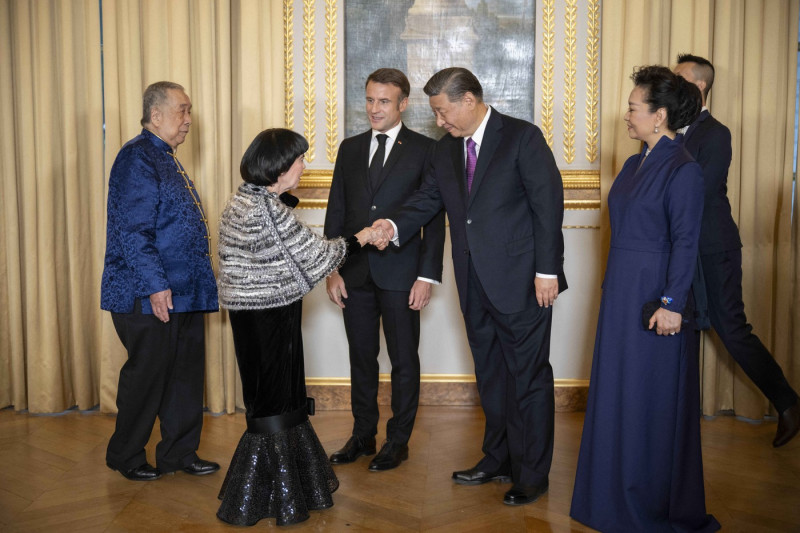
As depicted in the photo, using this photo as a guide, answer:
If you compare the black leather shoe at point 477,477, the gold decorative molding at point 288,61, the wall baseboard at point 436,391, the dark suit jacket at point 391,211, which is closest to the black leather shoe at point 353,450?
the black leather shoe at point 477,477

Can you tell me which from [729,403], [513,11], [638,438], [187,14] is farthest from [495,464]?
[187,14]

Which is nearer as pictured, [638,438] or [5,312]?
[638,438]

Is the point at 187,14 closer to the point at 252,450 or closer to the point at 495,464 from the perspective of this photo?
the point at 252,450

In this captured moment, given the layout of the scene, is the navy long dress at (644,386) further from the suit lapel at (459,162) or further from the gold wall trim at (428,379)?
the gold wall trim at (428,379)

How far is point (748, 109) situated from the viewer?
14.1 ft

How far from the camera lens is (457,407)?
4.69m

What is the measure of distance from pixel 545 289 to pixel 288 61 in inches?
91.0

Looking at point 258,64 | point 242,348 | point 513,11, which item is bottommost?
point 242,348

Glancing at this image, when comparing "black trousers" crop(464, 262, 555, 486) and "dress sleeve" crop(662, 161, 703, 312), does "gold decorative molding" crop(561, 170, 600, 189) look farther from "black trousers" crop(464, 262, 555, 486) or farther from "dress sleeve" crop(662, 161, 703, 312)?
"dress sleeve" crop(662, 161, 703, 312)

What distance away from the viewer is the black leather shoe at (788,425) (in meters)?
3.85

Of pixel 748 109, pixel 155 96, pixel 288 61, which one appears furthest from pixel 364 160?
pixel 748 109

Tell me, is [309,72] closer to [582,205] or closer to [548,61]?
[548,61]

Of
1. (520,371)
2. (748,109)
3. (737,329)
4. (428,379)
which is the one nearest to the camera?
(520,371)

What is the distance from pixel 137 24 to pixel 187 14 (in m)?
0.29
